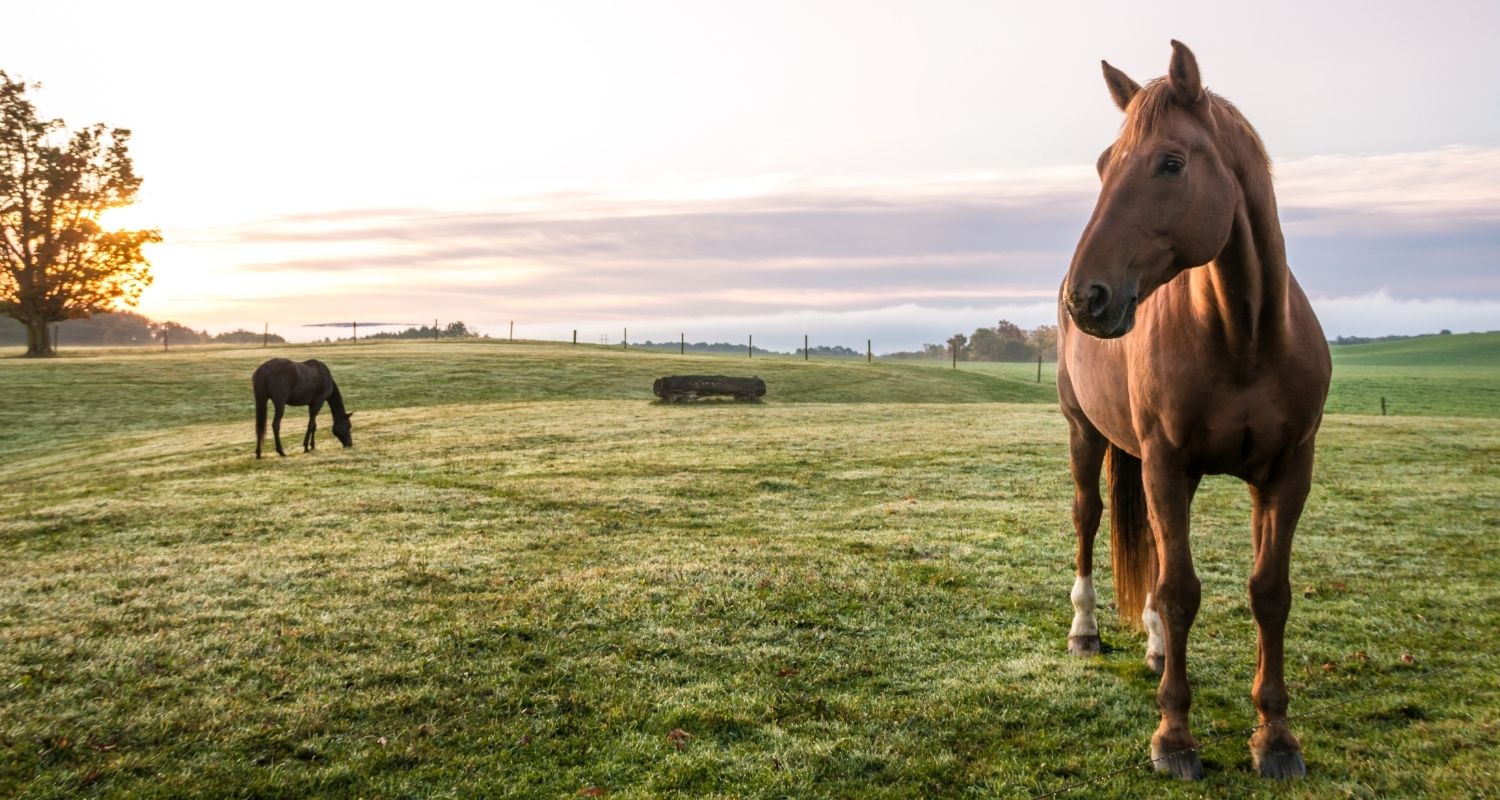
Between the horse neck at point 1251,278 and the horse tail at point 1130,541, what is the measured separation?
6.56 ft

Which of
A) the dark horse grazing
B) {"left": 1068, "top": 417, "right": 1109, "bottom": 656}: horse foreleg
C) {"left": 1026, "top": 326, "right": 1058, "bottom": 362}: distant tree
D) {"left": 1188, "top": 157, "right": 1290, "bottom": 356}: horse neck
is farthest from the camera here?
{"left": 1026, "top": 326, "right": 1058, "bottom": 362}: distant tree

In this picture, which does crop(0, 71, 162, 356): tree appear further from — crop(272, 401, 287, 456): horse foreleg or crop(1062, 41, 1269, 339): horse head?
crop(1062, 41, 1269, 339): horse head

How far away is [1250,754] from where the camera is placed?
4113mm

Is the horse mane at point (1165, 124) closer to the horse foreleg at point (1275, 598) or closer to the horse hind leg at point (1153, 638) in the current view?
the horse foreleg at point (1275, 598)

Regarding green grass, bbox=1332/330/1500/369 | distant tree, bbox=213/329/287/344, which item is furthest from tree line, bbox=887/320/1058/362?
distant tree, bbox=213/329/287/344

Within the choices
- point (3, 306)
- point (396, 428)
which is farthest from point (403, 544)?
point (3, 306)

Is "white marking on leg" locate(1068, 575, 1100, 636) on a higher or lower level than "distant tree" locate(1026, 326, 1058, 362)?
lower

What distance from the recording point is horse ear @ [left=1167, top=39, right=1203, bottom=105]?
3.27m

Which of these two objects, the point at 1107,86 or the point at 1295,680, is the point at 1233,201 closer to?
the point at 1107,86

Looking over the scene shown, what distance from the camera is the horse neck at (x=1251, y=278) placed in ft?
11.7

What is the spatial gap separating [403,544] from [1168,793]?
7995 millimetres

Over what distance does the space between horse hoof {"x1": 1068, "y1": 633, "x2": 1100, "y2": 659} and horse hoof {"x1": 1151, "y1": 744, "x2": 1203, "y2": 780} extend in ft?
5.39

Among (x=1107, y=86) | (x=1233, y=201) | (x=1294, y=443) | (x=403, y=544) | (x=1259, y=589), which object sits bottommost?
(x=403, y=544)

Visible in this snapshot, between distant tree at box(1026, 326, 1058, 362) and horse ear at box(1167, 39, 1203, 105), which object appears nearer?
horse ear at box(1167, 39, 1203, 105)
